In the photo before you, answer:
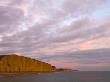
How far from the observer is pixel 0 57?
17950 centimetres

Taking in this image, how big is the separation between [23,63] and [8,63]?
63.1ft

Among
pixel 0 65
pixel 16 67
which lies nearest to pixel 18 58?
pixel 16 67

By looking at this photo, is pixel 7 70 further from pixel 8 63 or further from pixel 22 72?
pixel 22 72

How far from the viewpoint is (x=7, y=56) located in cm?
18000

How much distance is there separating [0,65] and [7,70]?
8.23 metres

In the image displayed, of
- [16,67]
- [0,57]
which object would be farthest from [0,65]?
[16,67]

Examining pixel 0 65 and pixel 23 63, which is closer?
pixel 0 65

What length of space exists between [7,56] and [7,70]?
964 cm

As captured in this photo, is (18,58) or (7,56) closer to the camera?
(7,56)

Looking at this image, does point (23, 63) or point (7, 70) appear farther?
point (23, 63)

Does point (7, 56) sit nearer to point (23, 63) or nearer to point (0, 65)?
point (0, 65)

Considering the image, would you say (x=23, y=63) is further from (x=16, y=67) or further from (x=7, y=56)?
(x=7, y=56)

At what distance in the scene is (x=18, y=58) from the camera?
7544 inches

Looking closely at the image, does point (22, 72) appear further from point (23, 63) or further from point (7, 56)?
point (7, 56)
